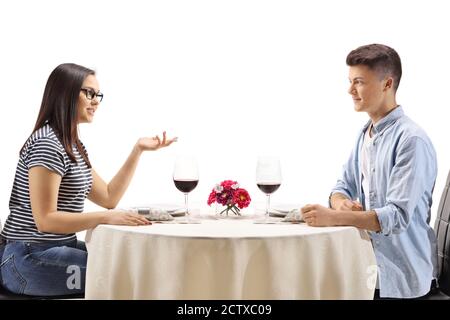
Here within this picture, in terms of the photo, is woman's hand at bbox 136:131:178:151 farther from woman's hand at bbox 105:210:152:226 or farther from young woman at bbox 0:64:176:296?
woman's hand at bbox 105:210:152:226

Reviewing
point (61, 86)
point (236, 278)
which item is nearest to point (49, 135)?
point (61, 86)

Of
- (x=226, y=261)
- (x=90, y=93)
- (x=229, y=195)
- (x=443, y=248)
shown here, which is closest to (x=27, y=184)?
(x=90, y=93)

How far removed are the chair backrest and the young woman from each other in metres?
1.45

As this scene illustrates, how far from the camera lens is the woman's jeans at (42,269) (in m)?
3.04

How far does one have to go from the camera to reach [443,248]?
134 inches

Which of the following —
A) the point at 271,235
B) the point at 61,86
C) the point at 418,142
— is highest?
the point at 61,86

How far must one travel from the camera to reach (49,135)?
123 inches

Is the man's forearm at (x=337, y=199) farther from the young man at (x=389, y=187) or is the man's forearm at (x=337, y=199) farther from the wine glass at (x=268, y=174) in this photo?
the wine glass at (x=268, y=174)

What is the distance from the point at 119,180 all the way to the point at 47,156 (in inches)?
25.4

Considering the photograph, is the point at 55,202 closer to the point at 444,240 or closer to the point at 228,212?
A: the point at 228,212

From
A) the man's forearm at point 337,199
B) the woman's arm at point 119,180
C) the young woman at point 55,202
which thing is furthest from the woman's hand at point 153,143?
the man's forearm at point 337,199

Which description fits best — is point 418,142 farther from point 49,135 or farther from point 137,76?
point 137,76

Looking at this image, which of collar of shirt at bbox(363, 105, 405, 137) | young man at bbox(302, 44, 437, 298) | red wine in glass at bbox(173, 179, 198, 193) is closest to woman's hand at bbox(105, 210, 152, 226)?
red wine in glass at bbox(173, 179, 198, 193)
